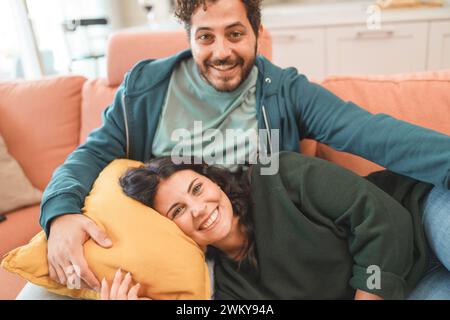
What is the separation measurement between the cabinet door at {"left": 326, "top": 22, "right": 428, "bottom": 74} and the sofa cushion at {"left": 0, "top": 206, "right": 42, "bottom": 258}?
1.73m

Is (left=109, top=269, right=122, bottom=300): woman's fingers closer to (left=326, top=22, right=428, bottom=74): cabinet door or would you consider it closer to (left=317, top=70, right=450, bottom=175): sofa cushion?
(left=317, top=70, right=450, bottom=175): sofa cushion

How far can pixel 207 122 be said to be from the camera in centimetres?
108

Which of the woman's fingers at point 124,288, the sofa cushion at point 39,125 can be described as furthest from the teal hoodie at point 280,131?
the sofa cushion at point 39,125

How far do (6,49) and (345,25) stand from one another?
1962 mm

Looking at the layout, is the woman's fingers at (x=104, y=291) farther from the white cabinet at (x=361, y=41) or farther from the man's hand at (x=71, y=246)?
the white cabinet at (x=361, y=41)

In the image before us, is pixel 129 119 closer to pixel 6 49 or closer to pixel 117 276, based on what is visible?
pixel 117 276

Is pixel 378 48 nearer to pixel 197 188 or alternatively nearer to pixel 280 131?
pixel 280 131

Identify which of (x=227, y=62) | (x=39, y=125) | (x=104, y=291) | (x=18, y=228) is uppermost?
(x=227, y=62)

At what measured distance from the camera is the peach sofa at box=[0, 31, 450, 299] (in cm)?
120

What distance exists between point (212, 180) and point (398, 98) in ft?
2.01

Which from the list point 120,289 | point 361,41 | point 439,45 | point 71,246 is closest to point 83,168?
point 71,246

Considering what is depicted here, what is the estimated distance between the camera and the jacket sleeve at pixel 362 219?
760 mm
